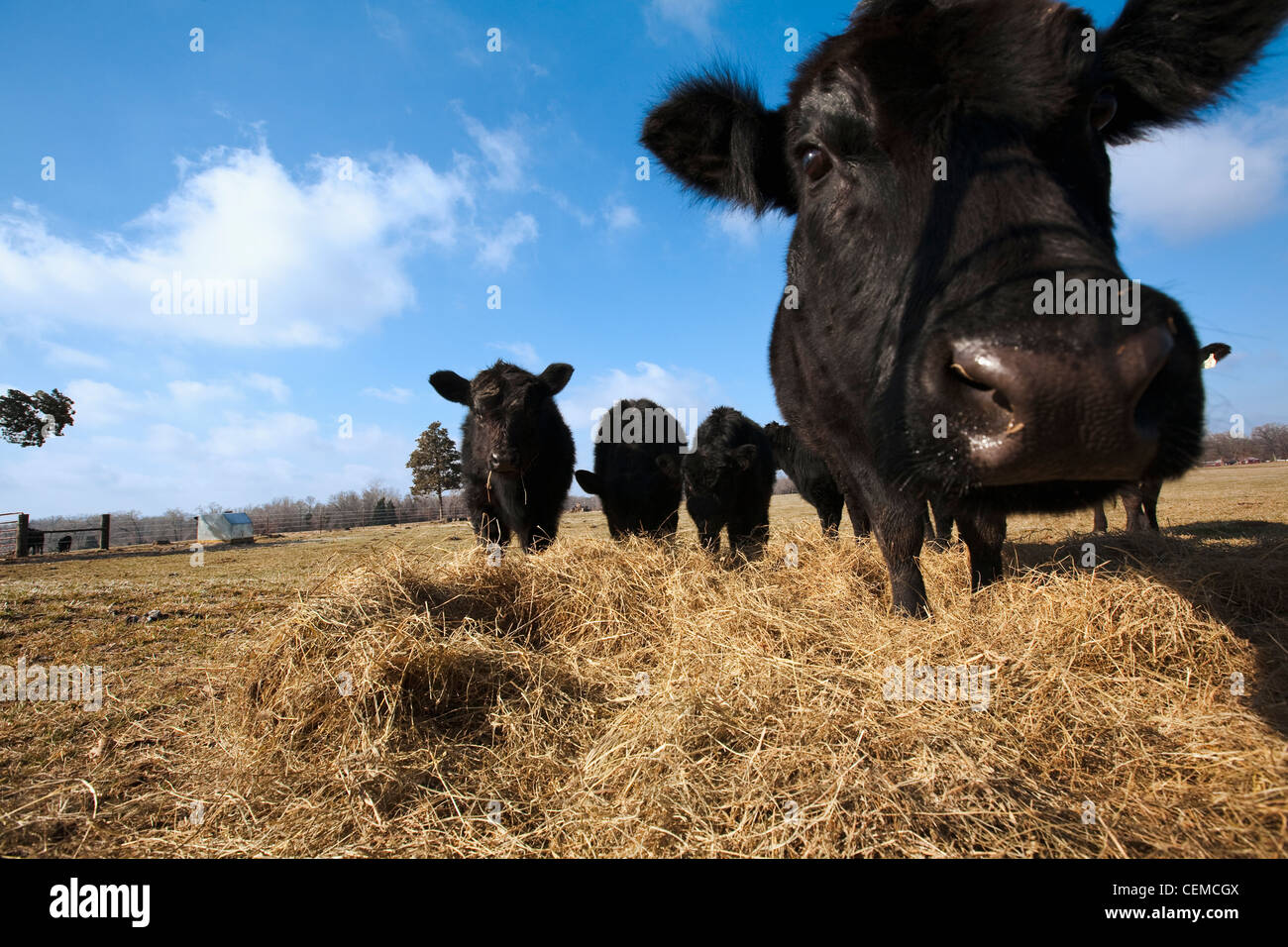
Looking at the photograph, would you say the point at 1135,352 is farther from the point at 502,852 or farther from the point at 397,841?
the point at 397,841

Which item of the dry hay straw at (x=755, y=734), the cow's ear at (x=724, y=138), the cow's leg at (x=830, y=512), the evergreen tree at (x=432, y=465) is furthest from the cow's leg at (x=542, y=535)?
the evergreen tree at (x=432, y=465)

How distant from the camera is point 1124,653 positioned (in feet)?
9.00

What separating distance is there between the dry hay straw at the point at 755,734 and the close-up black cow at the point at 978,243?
853 mm

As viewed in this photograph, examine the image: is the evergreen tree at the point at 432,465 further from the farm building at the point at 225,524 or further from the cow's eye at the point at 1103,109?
the cow's eye at the point at 1103,109

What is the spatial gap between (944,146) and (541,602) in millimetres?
3533

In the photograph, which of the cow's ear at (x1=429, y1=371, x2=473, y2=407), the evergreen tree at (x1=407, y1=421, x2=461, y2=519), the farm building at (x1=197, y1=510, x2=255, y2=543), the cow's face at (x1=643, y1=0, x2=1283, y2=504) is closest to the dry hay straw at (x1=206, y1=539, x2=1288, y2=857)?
the cow's face at (x1=643, y1=0, x2=1283, y2=504)

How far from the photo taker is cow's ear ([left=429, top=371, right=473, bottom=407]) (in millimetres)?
8453

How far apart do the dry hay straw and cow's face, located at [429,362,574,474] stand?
358 centimetres

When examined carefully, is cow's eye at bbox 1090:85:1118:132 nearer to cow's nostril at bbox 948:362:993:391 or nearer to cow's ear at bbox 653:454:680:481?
cow's nostril at bbox 948:362:993:391

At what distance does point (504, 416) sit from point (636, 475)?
2290 mm

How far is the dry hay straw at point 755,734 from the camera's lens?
1.77m

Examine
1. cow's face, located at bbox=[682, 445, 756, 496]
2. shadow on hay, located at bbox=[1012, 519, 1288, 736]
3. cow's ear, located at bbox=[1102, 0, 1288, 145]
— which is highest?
cow's ear, located at bbox=[1102, 0, 1288, 145]

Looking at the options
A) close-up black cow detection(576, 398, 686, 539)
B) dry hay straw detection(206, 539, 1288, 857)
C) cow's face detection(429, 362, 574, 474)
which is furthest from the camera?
close-up black cow detection(576, 398, 686, 539)
